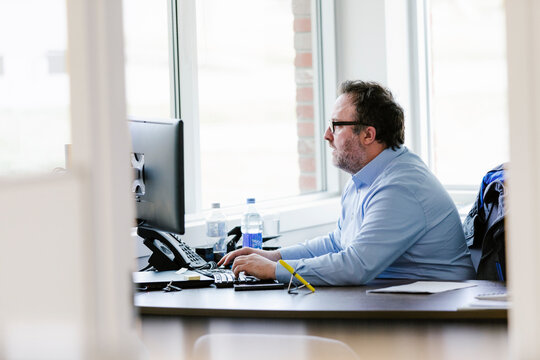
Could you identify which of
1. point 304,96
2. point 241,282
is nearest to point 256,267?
point 241,282

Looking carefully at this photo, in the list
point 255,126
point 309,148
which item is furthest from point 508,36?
point 309,148

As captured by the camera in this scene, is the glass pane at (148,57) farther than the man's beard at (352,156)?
Yes

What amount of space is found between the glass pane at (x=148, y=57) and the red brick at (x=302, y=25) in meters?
0.99

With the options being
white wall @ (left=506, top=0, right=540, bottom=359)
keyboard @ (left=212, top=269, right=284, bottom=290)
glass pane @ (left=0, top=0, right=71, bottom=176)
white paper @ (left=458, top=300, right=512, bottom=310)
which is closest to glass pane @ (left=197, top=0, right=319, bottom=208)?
keyboard @ (left=212, top=269, right=284, bottom=290)

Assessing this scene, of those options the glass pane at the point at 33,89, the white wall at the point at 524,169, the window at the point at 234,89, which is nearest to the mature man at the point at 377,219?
the window at the point at 234,89

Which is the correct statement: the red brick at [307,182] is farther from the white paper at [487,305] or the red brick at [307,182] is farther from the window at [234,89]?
the white paper at [487,305]

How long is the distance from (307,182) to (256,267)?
6.01ft

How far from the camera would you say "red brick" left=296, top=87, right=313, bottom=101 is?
4.23 m

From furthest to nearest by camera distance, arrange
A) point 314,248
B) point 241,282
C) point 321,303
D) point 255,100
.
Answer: point 255,100, point 314,248, point 241,282, point 321,303

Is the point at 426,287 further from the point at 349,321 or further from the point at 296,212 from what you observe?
the point at 296,212

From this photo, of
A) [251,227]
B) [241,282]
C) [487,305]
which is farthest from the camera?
[251,227]

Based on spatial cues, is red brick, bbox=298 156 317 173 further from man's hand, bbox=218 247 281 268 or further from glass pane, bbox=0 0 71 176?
glass pane, bbox=0 0 71 176

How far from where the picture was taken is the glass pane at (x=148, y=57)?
10.8 feet

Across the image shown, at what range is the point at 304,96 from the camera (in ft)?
14.0
